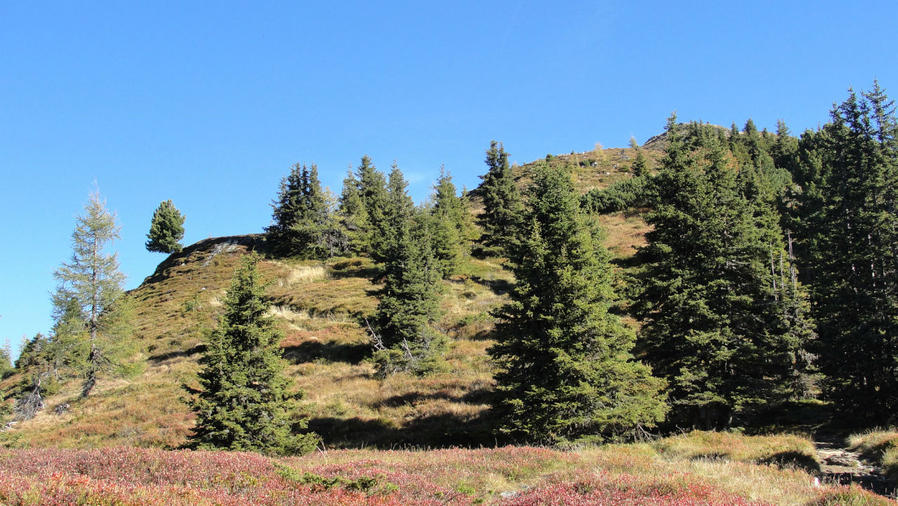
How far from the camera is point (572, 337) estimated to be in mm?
15695

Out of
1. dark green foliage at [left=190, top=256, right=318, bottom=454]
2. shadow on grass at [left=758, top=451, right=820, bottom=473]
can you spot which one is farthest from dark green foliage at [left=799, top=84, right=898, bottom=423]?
dark green foliage at [left=190, top=256, right=318, bottom=454]

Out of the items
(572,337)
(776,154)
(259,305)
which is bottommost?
(572,337)

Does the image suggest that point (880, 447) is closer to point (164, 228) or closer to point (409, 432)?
point (409, 432)

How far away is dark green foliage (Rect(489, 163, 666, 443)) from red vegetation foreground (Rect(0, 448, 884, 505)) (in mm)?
4255

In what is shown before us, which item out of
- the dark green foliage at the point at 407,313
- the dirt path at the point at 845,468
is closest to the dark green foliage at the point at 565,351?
the dirt path at the point at 845,468

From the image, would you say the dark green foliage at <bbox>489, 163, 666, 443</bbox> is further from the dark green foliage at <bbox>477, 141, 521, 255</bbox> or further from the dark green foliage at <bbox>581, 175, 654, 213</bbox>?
the dark green foliage at <bbox>581, 175, 654, 213</bbox>

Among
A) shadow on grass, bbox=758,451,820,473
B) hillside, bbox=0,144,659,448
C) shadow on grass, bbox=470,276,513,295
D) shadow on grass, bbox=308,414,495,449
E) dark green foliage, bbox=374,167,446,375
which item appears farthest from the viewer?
shadow on grass, bbox=470,276,513,295

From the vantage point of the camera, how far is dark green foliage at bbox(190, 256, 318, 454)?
1561 cm

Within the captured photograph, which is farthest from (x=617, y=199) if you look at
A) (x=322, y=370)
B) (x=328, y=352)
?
(x=322, y=370)

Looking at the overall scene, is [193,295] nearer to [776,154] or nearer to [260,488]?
[260,488]

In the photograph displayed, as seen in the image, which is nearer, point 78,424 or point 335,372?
point 78,424

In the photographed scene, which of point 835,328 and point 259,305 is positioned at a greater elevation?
point 259,305

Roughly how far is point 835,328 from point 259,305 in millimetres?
23279

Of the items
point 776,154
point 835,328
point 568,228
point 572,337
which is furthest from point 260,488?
point 776,154
